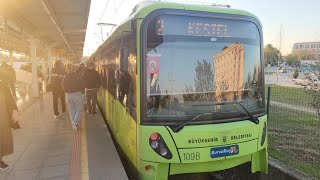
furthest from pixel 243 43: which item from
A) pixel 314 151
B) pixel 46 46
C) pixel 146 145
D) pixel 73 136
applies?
pixel 46 46

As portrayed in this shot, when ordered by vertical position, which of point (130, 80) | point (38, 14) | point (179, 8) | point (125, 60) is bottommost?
point (130, 80)

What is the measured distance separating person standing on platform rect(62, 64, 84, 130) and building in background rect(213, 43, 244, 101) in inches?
188

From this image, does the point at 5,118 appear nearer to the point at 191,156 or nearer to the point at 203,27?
the point at 191,156

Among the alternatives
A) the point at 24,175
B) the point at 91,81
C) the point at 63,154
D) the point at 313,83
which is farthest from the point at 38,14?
the point at 313,83

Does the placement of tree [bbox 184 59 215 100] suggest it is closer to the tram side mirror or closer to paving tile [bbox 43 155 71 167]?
the tram side mirror

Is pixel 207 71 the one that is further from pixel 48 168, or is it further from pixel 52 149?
pixel 52 149

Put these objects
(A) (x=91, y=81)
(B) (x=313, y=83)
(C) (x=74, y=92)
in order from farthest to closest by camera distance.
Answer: (A) (x=91, y=81), (C) (x=74, y=92), (B) (x=313, y=83)

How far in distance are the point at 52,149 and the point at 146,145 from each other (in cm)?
323

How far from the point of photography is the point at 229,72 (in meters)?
4.50

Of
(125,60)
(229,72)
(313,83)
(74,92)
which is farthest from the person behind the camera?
(74,92)

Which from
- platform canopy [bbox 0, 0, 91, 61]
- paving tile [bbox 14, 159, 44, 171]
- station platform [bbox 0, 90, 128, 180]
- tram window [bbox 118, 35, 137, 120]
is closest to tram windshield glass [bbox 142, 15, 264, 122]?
tram window [bbox 118, 35, 137, 120]

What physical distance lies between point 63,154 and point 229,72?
12.1ft

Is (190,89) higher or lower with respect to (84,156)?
higher

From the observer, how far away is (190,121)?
13.7 feet
